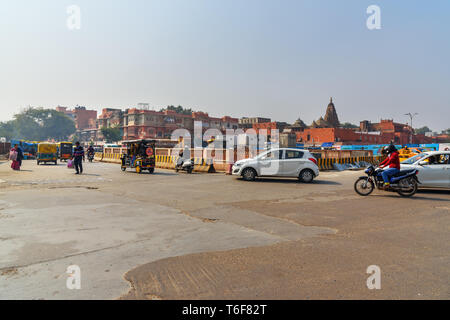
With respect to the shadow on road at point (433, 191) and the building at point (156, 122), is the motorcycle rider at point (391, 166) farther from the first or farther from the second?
the building at point (156, 122)

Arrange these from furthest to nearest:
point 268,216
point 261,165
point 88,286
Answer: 1. point 261,165
2. point 268,216
3. point 88,286

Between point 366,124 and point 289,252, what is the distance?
395 feet

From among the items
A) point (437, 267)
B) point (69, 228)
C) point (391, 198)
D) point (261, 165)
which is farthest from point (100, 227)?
point (261, 165)

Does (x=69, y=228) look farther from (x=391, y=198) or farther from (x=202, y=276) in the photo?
(x=391, y=198)

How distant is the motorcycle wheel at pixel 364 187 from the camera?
11.3 meters

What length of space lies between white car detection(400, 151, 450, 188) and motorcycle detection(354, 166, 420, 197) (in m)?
0.76

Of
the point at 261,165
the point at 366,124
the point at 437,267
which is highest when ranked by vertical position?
the point at 366,124

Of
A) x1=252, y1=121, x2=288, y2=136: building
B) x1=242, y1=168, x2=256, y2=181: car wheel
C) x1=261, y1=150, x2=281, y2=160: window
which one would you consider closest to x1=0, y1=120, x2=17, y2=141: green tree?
x1=252, y1=121, x2=288, y2=136: building

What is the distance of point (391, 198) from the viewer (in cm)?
1073

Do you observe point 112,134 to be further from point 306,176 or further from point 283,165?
point 306,176

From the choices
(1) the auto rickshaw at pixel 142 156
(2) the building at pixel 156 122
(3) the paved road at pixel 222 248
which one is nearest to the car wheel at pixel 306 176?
(3) the paved road at pixel 222 248

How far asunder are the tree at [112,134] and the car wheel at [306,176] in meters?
84.5

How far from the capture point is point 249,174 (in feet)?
52.1

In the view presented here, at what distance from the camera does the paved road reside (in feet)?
12.2
